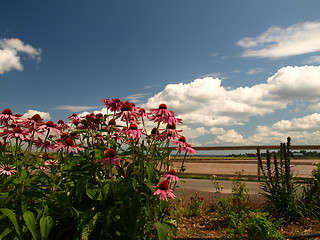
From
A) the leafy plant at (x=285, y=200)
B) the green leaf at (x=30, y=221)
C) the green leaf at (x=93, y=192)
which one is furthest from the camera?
the leafy plant at (x=285, y=200)

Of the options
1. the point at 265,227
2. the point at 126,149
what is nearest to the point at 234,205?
the point at 265,227

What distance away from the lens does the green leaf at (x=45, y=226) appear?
5.82 feet

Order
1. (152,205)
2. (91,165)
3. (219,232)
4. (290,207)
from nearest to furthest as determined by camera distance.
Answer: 1. (152,205)
2. (91,165)
3. (219,232)
4. (290,207)

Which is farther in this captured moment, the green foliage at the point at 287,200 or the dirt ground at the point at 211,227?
the green foliage at the point at 287,200

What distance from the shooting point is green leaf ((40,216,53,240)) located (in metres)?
1.77

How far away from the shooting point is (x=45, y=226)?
5.91 ft

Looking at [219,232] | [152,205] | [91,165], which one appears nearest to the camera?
[152,205]

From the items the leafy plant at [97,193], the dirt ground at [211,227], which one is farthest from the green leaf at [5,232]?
the dirt ground at [211,227]

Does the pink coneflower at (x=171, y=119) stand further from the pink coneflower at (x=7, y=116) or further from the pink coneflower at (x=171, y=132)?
the pink coneflower at (x=7, y=116)

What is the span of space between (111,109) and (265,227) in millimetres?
1795

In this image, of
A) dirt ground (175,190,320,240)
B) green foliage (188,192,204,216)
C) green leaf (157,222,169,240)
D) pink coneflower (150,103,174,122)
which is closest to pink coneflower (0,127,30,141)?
pink coneflower (150,103,174,122)

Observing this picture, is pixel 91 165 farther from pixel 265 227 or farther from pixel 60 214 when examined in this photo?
pixel 265 227

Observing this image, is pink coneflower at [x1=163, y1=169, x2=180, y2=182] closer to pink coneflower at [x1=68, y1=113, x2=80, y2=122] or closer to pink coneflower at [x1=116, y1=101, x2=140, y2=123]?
pink coneflower at [x1=116, y1=101, x2=140, y2=123]

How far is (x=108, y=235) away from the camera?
1.93 metres
